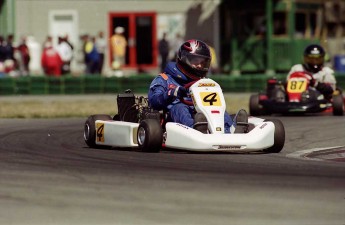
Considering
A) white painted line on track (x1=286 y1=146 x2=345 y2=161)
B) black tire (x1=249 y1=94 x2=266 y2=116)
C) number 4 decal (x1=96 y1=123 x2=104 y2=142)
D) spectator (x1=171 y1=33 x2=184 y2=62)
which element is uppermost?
spectator (x1=171 y1=33 x2=184 y2=62)

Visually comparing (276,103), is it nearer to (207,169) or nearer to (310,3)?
(207,169)

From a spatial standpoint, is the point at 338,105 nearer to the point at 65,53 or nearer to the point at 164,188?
the point at 164,188

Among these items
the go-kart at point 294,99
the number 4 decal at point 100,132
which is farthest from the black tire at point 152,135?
the go-kart at point 294,99

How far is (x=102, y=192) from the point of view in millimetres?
8125

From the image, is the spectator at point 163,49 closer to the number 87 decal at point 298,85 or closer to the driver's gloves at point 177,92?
the number 87 decal at point 298,85

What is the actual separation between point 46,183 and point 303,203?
84.7 inches

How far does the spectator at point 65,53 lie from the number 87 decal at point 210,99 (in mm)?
19394

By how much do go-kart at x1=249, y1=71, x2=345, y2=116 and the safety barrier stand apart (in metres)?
8.48

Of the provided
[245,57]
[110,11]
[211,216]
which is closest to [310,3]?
[245,57]

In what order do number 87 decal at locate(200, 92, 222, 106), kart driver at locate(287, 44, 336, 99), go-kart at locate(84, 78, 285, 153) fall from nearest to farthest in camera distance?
go-kart at locate(84, 78, 285, 153) < number 87 decal at locate(200, 92, 222, 106) < kart driver at locate(287, 44, 336, 99)

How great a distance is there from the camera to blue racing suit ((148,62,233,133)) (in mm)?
11594

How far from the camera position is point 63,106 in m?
22.6

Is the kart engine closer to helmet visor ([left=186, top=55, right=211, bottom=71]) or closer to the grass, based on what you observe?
helmet visor ([left=186, top=55, right=211, bottom=71])

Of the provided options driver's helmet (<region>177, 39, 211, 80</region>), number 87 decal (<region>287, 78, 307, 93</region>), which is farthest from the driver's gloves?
number 87 decal (<region>287, 78, 307, 93</region>)
